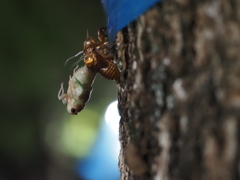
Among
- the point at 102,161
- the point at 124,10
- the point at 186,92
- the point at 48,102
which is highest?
the point at 48,102

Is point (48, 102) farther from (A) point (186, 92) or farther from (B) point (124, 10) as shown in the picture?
(A) point (186, 92)

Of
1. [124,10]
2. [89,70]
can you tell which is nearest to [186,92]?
[124,10]

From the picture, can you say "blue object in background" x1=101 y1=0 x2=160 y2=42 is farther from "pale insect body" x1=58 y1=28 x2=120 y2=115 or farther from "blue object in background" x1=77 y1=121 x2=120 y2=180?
"blue object in background" x1=77 y1=121 x2=120 y2=180

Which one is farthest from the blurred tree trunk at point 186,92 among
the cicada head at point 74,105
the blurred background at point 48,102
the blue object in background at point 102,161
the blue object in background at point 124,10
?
the blue object in background at point 102,161

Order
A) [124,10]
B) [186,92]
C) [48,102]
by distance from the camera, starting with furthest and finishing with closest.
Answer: [48,102]
[124,10]
[186,92]

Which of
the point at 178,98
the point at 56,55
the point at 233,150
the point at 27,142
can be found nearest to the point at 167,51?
the point at 178,98

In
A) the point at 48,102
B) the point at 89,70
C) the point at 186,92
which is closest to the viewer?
the point at 186,92

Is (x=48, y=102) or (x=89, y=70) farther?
(x=48, y=102)
